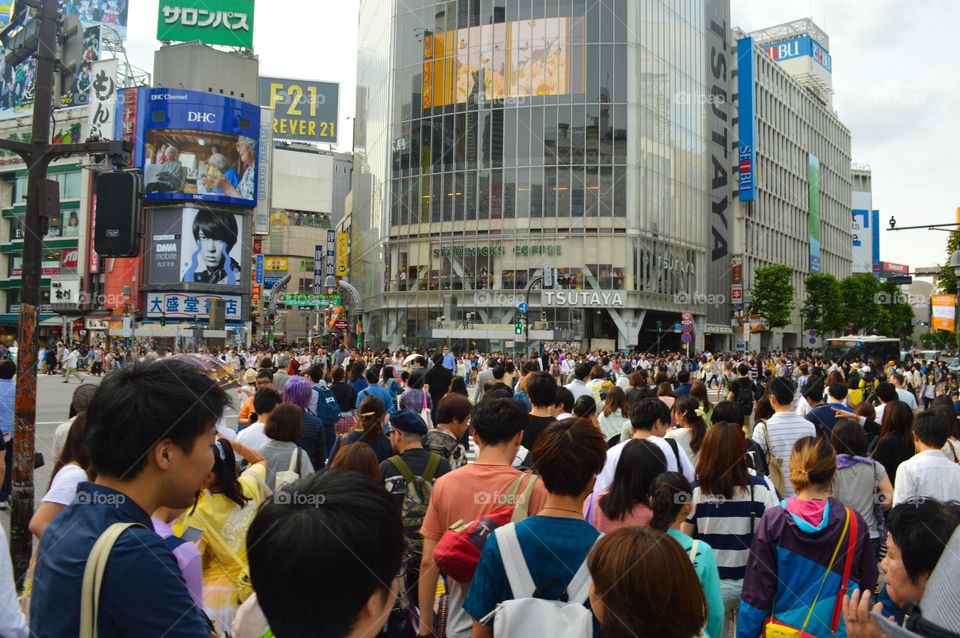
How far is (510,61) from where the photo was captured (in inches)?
2158

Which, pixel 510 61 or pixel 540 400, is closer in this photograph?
pixel 540 400

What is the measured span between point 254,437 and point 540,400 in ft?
9.69

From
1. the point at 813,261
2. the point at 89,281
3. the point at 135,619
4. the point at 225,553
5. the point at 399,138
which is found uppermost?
the point at 399,138

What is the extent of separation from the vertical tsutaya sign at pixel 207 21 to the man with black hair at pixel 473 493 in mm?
77399

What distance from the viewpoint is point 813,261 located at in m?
91.9

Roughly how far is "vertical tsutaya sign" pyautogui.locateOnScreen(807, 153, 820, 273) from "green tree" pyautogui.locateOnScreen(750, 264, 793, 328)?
1050 inches

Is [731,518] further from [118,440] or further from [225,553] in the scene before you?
[118,440]

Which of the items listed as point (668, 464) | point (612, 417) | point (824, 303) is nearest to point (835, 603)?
point (668, 464)

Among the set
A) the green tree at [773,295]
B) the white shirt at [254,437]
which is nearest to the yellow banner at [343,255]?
the green tree at [773,295]

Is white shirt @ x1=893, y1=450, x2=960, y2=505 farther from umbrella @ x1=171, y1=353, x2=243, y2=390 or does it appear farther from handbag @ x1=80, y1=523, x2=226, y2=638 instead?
handbag @ x1=80, y1=523, x2=226, y2=638

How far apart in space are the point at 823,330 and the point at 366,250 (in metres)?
48.2

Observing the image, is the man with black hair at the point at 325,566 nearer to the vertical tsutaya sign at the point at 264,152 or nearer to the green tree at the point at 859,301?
the vertical tsutaya sign at the point at 264,152

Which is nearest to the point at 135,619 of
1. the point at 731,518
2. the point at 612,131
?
the point at 731,518

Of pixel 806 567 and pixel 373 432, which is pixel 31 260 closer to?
pixel 373 432
